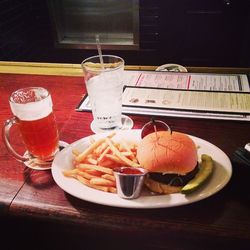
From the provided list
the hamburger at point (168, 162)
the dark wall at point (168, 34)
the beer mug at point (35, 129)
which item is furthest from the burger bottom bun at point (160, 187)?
the dark wall at point (168, 34)

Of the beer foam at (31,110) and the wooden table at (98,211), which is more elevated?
the beer foam at (31,110)

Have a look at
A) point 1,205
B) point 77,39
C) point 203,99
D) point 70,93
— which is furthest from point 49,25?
point 1,205

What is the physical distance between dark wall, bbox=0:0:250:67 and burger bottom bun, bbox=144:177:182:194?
232 cm

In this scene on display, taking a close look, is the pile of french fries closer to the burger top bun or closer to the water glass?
the burger top bun

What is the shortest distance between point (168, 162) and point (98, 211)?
21 cm

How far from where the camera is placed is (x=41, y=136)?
3.18 feet

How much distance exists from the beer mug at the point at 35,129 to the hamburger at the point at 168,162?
1.01 ft

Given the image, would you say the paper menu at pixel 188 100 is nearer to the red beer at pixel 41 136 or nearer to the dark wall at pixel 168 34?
the red beer at pixel 41 136

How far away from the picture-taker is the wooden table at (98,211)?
2.50 ft

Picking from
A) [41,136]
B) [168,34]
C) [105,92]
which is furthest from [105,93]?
[168,34]

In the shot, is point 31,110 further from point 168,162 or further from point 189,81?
point 189,81

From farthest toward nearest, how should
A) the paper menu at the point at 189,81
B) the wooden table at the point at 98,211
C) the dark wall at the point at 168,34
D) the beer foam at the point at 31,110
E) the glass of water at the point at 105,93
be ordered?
the dark wall at the point at 168,34 → the paper menu at the point at 189,81 → the glass of water at the point at 105,93 → the beer foam at the point at 31,110 → the wooden table at the point at 98,211

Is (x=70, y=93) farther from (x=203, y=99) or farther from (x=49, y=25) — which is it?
(x=49, y=25)

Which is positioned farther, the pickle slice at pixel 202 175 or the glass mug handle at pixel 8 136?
the glass mug handle at pixel 8 136
